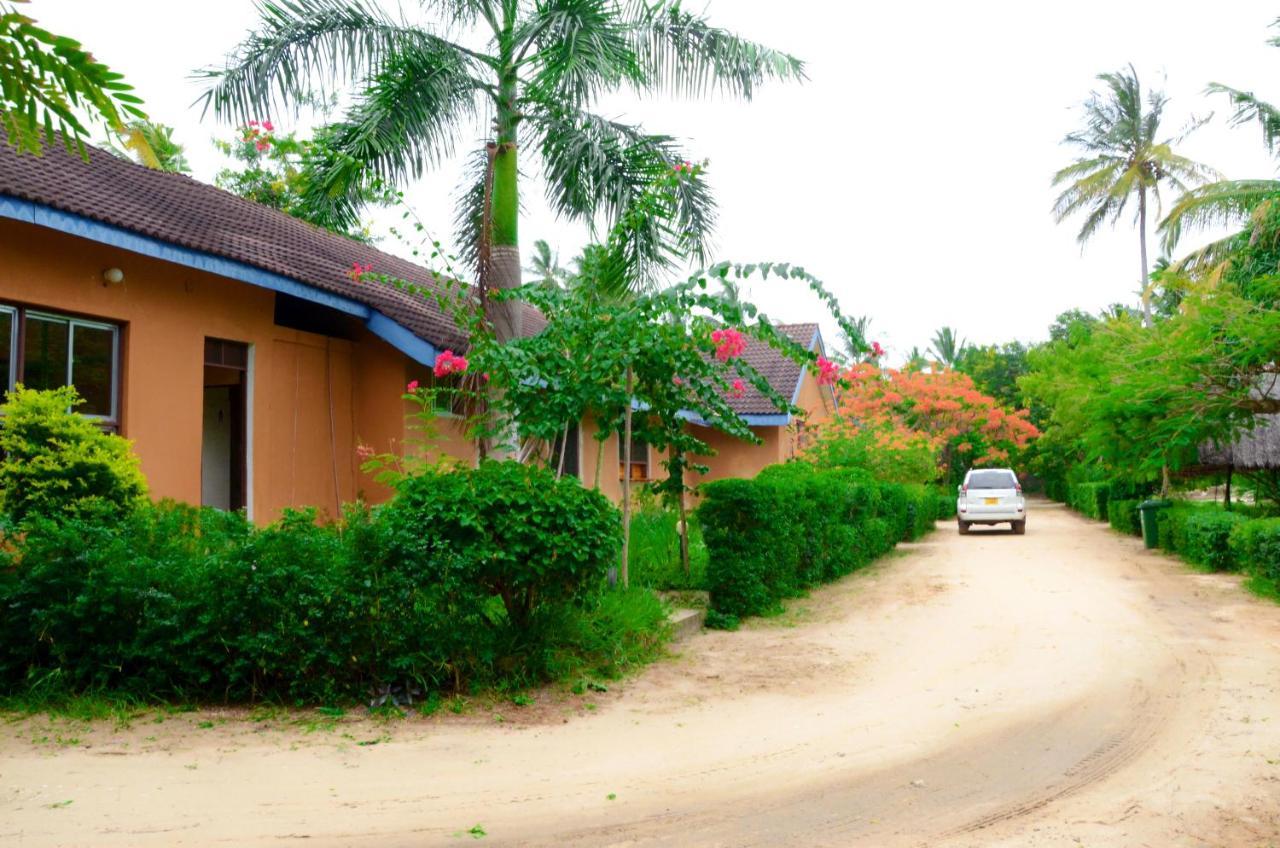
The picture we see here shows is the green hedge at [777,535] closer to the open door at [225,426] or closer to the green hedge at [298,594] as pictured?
the green hedge at [298,594]

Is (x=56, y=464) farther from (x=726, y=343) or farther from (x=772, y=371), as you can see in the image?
(x=772, y=371)

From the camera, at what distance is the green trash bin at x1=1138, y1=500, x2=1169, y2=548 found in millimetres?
19547

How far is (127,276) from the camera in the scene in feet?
30.8

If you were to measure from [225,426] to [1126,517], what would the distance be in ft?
69.6

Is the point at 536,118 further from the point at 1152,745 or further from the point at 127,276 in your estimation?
the point at 1152,745

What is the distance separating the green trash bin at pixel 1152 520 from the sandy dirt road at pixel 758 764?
11.6 meters

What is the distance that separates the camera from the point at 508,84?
10719 mm

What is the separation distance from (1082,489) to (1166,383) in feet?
72.4

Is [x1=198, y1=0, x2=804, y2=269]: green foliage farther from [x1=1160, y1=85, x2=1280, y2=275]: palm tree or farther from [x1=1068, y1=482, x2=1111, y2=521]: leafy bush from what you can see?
[x1=1068, y1=482, x2=1111, y2=521]: leafy bush

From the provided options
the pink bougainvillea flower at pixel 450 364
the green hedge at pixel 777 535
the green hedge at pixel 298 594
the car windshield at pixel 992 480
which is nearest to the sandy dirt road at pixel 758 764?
the green hedge at pixel 298 594

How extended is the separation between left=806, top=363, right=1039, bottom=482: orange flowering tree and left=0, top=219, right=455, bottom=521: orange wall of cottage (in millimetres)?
12826

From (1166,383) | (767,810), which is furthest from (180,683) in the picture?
(1166,383)

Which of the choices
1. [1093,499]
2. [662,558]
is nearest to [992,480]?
[1093,499]

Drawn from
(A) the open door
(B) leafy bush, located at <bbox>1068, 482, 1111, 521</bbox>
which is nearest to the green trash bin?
(B) leafy bush, located at <bbox>1068, 482, 1111, 521</bbox>
